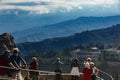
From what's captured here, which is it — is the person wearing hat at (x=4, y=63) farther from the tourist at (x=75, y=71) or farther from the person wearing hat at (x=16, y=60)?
the tourist at (x=75, y=71)

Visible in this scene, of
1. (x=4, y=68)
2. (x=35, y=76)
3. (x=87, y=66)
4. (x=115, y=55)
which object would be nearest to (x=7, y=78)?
(x=4, y=68)

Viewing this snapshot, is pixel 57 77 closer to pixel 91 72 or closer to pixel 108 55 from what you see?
pixel 91 72

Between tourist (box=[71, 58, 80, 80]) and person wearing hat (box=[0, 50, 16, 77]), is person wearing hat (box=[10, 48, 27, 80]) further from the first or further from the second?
tourist (box=[71, 58, 80, 80])

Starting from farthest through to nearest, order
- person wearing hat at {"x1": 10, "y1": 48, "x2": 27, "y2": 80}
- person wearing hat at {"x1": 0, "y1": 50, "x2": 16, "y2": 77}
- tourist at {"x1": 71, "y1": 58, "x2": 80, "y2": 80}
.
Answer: tourist at {"x1": 71, "y1": 58, "x2": 80, "y2": 80} → person wearing hat at {"x1": 10, "y1": 48, "x2": 27, "y2": 80} → person wearing hat at {"x1": 0, "y1": 50, "x2": 16, "y2": 77}

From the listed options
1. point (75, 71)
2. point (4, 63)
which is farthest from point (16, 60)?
point (75, 71)

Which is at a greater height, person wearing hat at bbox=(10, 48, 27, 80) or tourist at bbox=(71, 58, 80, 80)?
person wearing hat at bbox=(10, 48, 27, 80)

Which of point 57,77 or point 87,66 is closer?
point 87,66

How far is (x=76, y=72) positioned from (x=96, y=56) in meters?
159

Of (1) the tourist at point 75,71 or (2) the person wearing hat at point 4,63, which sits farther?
(1) the tourist at point 75,71

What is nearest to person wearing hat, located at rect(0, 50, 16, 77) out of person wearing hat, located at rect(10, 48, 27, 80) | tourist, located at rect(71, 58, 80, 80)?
person wearing hat, located at rect(10, 48, 27, 80)

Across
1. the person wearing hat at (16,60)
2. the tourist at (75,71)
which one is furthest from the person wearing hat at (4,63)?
the tourist at (75,71)

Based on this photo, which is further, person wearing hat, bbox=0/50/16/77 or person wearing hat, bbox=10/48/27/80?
person wearing hat, bbox=10/48/27/80

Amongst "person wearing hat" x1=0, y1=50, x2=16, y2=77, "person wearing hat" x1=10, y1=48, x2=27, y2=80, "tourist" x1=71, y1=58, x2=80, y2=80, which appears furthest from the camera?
"tourist" x1=71, y1=58, x2=80, y2=80

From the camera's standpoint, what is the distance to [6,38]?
270ft
